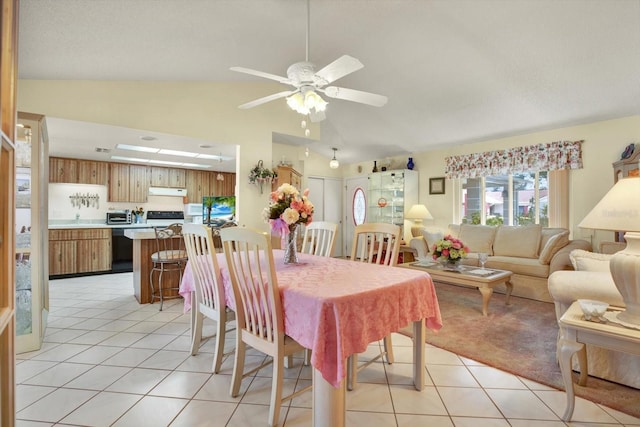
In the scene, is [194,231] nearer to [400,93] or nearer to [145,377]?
[145,377]

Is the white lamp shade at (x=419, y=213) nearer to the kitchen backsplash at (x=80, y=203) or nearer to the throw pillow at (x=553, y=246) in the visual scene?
the throw pillow at (x=553, y=246)

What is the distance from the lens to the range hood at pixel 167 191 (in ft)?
20.7

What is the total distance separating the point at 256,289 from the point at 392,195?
5044 millimetres

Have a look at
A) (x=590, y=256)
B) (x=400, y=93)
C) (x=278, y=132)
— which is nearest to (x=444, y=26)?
(x=400, y=93)

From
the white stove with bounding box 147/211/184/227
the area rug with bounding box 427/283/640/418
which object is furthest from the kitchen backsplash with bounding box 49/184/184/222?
the area rug with bounding box 427/283/640/418

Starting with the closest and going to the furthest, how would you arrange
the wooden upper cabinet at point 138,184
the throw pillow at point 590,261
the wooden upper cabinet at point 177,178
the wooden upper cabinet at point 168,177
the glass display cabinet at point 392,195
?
1. the throw pillow at point 590,261
2. the wooden upper cabinet at point 138,184
3. the glass display cabinet at point 392,195
4. the wooden upper cabinet at point 168,177
5. the wooden upper cabinet at point 177,178

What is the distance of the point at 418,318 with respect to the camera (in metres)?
1.79

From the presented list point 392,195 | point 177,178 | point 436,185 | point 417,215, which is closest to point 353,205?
point 392,195

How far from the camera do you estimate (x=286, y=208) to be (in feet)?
7.27

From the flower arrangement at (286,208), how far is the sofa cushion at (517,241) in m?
3.73

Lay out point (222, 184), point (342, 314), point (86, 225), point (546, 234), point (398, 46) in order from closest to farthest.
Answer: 1. point (342, 314)
2. point (398, 46)
3. point (546, 234)
4. point (86, 225)
5. point (222, 184)

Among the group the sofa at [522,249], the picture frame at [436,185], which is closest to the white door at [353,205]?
the picture frame at [436,185]

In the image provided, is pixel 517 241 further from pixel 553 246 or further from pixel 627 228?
pixel 627 228

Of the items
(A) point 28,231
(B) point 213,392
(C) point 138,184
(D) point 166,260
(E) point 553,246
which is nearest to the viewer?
(B) point 213,392
